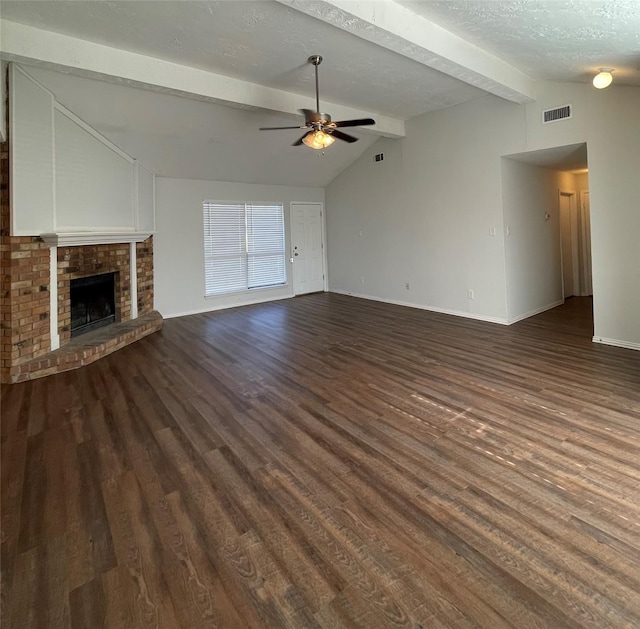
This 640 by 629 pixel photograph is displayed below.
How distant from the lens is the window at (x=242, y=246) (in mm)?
7520

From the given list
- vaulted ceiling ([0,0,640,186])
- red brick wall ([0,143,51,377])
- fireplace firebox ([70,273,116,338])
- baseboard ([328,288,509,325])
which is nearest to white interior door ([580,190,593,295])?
baseboard ([328,288,509,325])

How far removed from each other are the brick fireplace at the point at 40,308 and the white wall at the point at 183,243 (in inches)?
54.8

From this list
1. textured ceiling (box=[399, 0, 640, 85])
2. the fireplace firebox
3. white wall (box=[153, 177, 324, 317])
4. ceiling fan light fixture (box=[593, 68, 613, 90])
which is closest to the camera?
textured ceiling (box=[399, 0, 640, 85])

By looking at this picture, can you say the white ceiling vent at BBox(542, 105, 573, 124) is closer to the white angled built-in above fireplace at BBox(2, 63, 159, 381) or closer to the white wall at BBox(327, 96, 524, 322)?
the white wall at BBox(327, 96, 524, 322)

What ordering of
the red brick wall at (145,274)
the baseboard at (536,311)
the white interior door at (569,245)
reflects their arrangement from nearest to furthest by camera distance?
the baseboard at (536,311), the red brick wall at (145,274), the white interior door at (569,245)

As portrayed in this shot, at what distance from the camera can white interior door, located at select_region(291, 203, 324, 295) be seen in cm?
874

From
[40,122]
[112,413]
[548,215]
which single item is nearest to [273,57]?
[40,122]

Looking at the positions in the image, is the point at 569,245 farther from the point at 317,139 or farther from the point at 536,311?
the point at 317,139

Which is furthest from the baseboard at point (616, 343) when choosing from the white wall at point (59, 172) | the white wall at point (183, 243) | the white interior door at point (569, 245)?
the white wall at point (59, 172)

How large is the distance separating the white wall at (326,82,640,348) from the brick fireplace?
467 centimetres

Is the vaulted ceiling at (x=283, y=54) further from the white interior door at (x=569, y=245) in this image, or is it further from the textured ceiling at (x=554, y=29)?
the white interior door at (x=569, y=245)

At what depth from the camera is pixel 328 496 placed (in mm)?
2045

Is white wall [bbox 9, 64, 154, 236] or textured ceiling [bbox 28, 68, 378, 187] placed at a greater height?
textured ceiling [bbox 28, 68, 378, 187]

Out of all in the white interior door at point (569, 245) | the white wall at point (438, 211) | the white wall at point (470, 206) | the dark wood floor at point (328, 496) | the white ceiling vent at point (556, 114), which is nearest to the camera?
the dark wood floor at point (328, 496)
